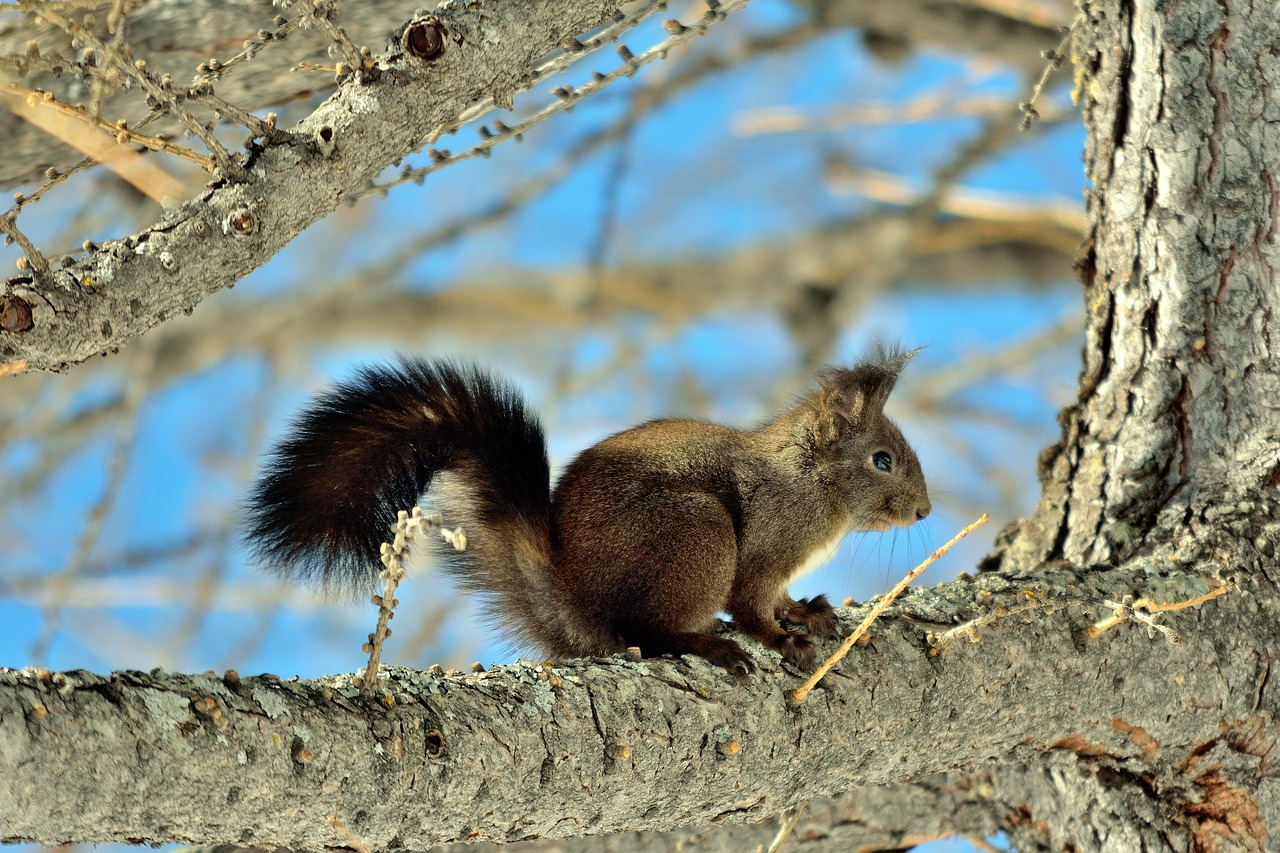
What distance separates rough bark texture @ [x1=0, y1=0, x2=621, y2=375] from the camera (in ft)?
4.28

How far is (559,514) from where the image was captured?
6.78ft

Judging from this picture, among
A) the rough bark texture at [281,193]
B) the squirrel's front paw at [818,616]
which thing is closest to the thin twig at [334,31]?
the rough bark texture at [281,193]

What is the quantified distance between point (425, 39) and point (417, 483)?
0.69m

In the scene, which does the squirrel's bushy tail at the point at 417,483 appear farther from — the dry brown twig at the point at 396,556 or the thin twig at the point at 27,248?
the thin twig at the point at 27,248

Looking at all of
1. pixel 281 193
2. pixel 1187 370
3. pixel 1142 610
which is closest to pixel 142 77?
pixel 281 193

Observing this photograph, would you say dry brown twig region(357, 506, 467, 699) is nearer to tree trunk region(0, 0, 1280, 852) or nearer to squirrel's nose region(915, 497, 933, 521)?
tree trunk region(0, 0, 1280, 852)

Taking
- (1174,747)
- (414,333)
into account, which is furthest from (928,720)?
(414,333)

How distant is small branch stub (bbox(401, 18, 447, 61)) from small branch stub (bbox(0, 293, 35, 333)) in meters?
0.52

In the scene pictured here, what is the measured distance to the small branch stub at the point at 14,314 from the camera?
4.12 feet

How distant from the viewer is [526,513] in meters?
2.01

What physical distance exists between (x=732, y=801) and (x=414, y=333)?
4.00 meters

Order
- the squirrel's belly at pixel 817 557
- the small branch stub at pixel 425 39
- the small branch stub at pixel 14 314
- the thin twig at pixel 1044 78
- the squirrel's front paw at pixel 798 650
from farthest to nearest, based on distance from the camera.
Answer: the squirrel's belly at pixel 817 557 → the thin twig at pixel 1044 78 → the squirrel's front paw at pixel 798 650 → the small branch stub at pixel 425 39 → the small branch stub at pixel 14 314

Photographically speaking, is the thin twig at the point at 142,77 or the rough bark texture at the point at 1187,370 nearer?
the thin twig at the point at 142,77

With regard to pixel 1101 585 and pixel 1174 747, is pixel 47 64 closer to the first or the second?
pixel 1101 585
